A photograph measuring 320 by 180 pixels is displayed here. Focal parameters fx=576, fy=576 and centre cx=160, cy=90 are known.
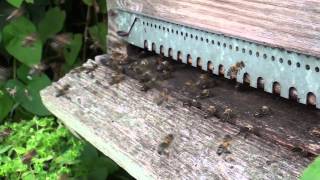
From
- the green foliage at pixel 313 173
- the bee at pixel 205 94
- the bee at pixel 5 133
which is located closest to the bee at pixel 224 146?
the bee at pixel 205 94

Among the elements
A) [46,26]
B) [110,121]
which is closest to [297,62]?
[110,121]

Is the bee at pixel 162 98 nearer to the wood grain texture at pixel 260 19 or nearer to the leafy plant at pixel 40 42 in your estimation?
the wood grain texture at pixel 260 19

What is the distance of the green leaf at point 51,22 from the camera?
2432 millimetres

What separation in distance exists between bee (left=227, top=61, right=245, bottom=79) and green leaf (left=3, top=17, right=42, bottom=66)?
4.00 ft

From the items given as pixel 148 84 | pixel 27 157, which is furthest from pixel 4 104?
pixel 148 84

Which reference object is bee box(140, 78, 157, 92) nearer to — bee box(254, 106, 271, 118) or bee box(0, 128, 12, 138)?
bee box(254, 106, 271, 118)

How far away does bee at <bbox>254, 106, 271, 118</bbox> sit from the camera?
1.08m

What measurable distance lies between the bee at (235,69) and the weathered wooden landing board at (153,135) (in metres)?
0.10

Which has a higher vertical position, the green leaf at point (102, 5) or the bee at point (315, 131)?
the bee at point (315, 131)

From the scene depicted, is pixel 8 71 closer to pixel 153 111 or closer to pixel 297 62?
pixel 153 111

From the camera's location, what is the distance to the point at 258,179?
892 millimetres

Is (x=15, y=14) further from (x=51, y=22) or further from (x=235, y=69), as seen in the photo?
(x=235, y=69)

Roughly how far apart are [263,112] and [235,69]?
115 millimetres

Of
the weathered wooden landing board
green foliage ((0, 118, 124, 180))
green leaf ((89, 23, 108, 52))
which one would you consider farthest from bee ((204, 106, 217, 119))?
green leaf ((89, 23, 108, 52))
